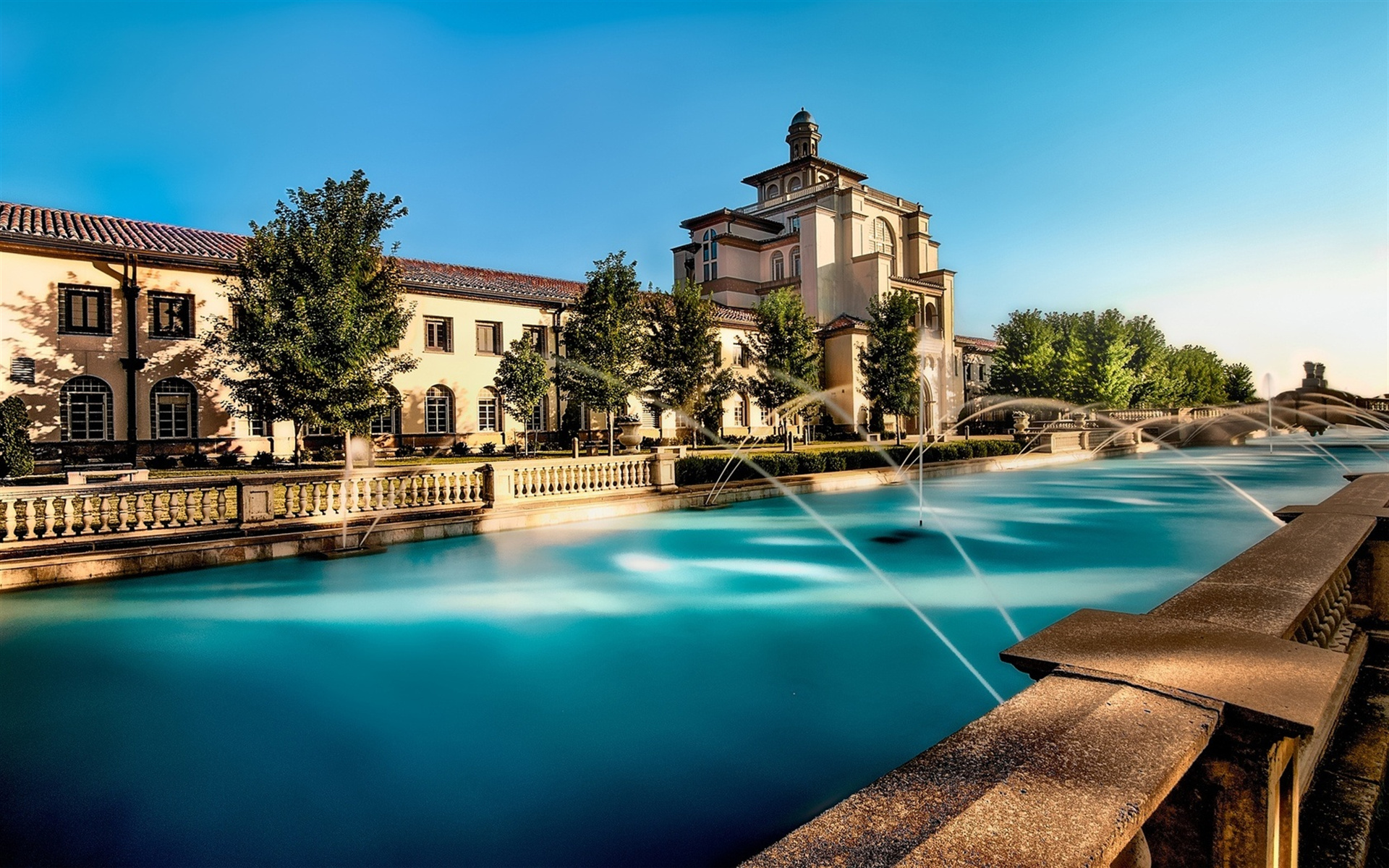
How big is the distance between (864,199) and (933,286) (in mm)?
7963

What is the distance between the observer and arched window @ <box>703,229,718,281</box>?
49.7m

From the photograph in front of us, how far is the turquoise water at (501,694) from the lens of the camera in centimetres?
433

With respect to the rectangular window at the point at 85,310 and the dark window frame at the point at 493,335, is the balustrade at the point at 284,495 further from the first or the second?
the dark window frame at the point at 493,335

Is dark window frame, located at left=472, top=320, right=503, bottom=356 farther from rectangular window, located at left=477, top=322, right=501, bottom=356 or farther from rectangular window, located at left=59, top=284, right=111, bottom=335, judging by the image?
rectangular window, located at left=59, top=284, right=111, bottom=335

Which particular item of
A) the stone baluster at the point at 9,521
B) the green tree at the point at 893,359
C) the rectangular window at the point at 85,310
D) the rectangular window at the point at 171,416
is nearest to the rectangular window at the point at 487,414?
the rectangular window at the point at 171,416

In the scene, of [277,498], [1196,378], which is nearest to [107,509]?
[277,498]

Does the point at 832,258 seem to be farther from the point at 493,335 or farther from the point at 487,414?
the point at 487,414

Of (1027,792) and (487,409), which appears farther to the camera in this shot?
(487,409)

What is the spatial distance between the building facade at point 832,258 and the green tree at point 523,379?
2018 cm

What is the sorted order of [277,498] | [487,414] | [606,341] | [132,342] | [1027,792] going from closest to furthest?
[1027,792], [277,498], [132,342], [606,341], [487,414]

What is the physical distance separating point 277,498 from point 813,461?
14.9m

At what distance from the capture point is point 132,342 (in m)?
23.3

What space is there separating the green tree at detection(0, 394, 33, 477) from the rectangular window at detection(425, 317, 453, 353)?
44.0 ft

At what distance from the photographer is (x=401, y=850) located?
4.09 m
